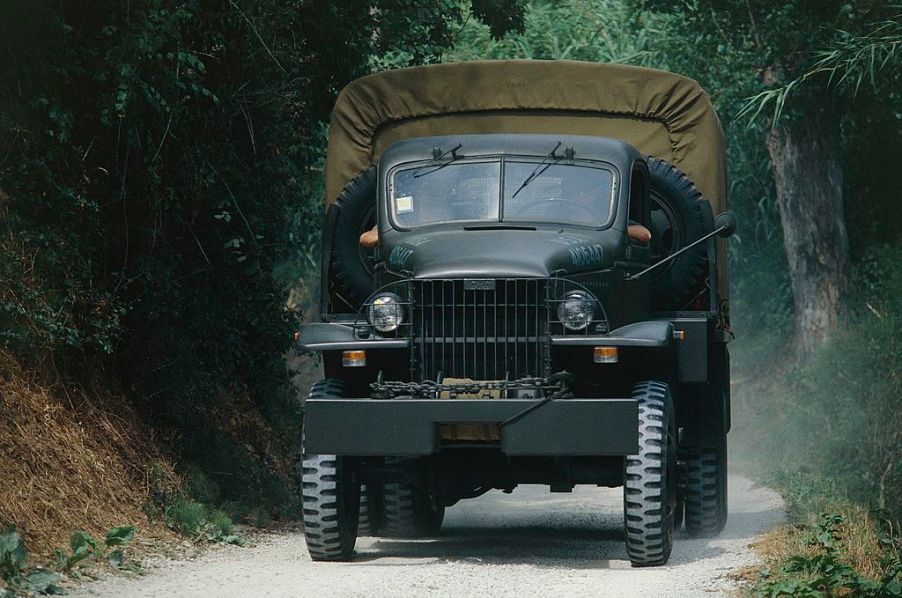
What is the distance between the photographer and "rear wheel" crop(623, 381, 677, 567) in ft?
33.0

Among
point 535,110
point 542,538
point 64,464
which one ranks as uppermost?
point 535,110

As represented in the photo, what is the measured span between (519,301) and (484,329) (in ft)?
0.94

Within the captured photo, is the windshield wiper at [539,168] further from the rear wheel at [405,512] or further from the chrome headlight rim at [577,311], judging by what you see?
the rear wheel at [405,512]

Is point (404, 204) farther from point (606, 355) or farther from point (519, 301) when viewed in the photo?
point (606, 355)

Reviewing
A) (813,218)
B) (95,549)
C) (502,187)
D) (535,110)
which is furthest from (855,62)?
(95,549)

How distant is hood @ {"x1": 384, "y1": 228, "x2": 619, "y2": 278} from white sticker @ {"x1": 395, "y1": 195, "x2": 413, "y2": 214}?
259mm

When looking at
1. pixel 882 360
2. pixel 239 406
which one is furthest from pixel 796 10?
pixel 239 406

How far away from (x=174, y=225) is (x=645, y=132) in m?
3.92

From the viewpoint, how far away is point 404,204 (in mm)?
11344

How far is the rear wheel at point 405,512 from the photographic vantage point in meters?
12.6

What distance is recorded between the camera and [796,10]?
2317 cm

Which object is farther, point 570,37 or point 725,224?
point 570,37

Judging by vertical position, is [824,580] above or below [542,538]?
above

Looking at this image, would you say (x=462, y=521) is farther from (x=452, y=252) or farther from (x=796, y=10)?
(x=796, y=10)
